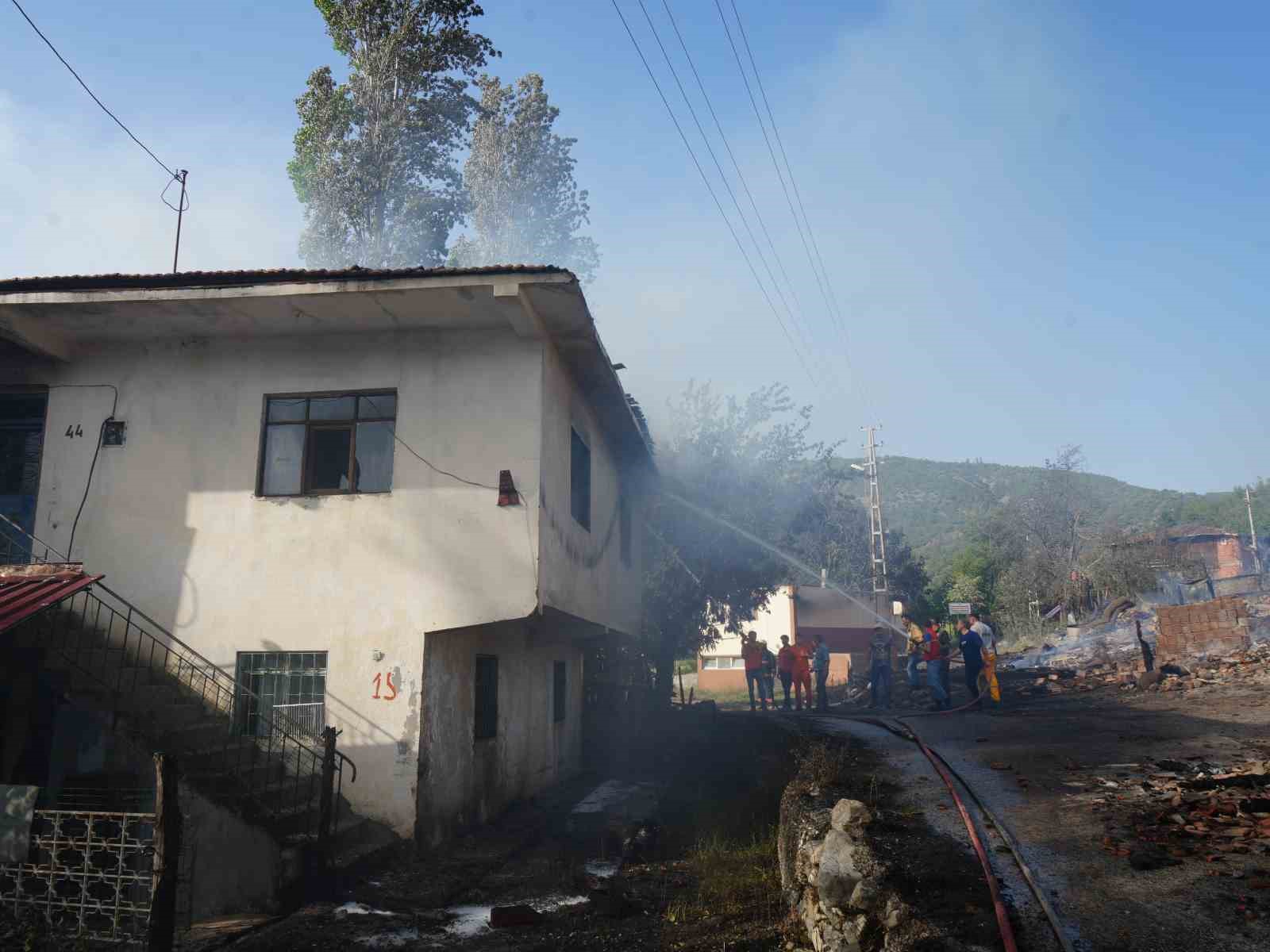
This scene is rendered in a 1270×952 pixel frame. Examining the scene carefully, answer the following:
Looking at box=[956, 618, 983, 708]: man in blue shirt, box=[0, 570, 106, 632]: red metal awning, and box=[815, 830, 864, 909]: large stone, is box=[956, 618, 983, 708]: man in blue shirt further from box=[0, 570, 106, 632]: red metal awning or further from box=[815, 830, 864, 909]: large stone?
box=[0, 570, 106, 632]: red metal awning

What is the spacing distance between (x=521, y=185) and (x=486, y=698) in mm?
21048

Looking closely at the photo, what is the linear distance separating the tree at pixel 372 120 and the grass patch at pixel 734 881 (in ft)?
62.2

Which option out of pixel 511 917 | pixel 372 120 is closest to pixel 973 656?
pixel 511 917

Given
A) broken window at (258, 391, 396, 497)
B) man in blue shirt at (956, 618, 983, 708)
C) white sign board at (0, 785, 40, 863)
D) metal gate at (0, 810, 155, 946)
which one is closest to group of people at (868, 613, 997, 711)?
man in blue shirt at (956, 618, 983, 708)

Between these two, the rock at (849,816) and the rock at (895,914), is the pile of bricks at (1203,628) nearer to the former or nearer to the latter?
the rock at (849,816)

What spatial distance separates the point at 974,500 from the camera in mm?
111438

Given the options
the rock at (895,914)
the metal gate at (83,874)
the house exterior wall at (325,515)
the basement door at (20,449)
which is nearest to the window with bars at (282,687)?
the house exterior wall at (325,515)

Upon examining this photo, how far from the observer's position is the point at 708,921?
23.9ft

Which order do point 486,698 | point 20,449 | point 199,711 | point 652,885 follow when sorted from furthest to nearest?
point 486,698
point 20,449
point 199,711
point 652,885

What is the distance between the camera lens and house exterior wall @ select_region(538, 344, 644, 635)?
10.8 m

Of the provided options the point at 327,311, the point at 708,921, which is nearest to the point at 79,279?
the point at 327,311

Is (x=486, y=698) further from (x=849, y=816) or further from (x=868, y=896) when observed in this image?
(x=868, y=896)

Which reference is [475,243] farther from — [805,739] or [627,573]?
[805,739]

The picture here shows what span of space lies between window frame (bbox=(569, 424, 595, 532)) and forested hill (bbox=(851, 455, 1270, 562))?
68.2 meters
